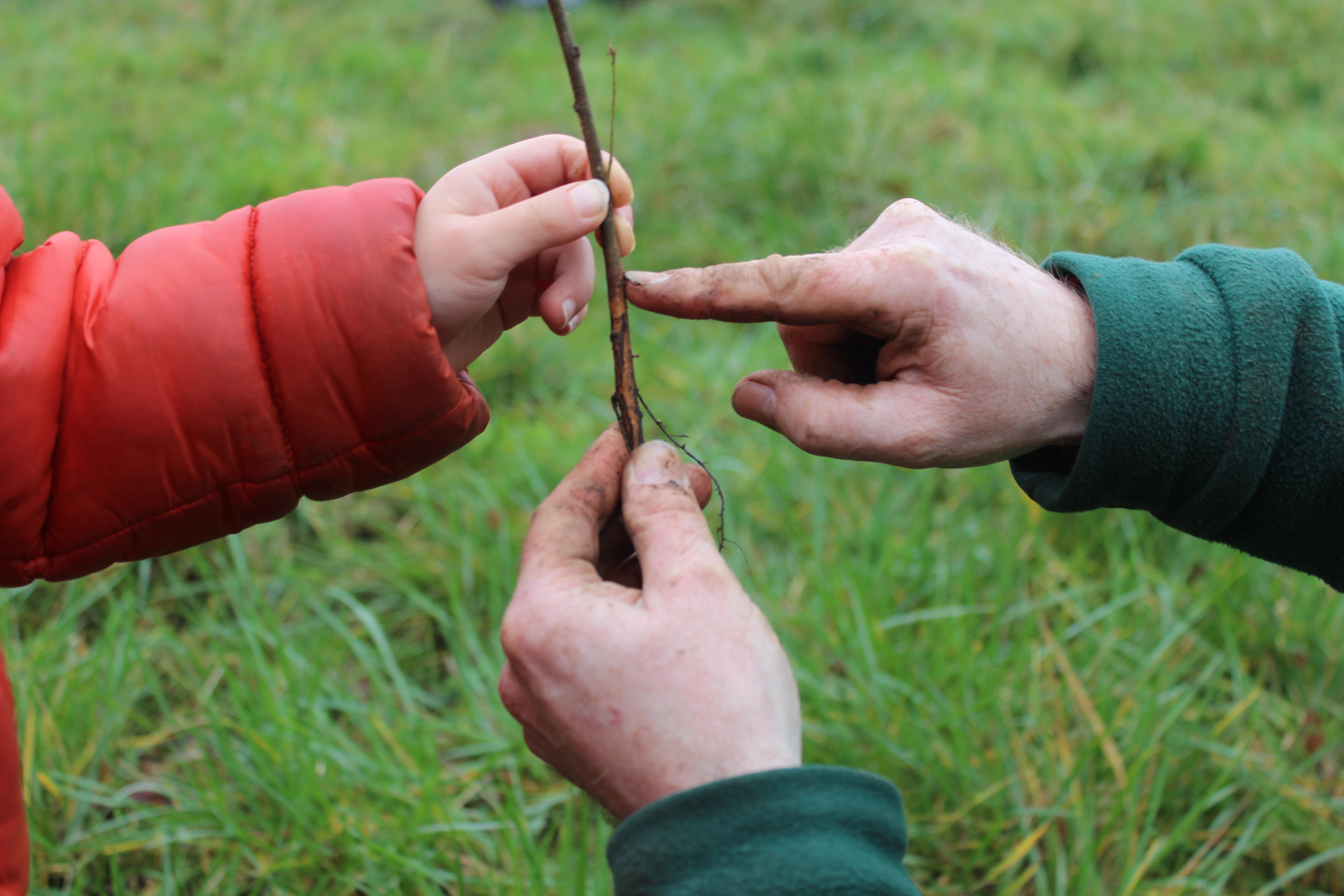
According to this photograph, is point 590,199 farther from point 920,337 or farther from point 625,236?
point 920,337

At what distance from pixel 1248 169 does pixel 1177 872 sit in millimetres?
3030

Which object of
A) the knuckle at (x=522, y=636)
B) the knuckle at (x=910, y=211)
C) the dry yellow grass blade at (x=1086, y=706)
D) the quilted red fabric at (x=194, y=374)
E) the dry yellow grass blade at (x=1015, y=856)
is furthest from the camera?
the dry yellow grass blade at (x=1086, y=706)

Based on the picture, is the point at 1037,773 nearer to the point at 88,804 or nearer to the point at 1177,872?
the point at 1177,872

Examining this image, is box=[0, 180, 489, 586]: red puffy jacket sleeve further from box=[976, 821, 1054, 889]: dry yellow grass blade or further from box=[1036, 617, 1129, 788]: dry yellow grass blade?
box=[1036, 617, 1129, 788]: dry yellow grass blade

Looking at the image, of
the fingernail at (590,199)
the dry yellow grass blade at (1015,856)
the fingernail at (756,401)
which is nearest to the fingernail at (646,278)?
the fingernail at (590,199)

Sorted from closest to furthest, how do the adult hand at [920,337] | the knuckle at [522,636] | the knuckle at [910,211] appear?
1. the knuckle at [522,636]
2. the adult hand at [920,337]
3. the knuckle at [910,211]

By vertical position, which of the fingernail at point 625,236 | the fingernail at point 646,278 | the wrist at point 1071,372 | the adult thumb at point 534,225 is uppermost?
the adult thumb at point 534,225

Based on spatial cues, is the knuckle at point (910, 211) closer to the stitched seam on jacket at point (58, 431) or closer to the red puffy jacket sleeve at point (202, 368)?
the red puffy jacket sleeve at point (202, 368)

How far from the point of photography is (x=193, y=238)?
1.28 m

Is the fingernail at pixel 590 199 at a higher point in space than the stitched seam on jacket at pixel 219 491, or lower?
higher

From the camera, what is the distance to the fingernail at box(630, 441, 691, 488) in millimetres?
1209

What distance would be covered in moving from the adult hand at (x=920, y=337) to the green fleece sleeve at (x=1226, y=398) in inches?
2.7

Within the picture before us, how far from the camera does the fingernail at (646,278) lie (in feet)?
4.34

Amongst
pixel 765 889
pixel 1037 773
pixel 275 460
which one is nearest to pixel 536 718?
pixel 765 889
